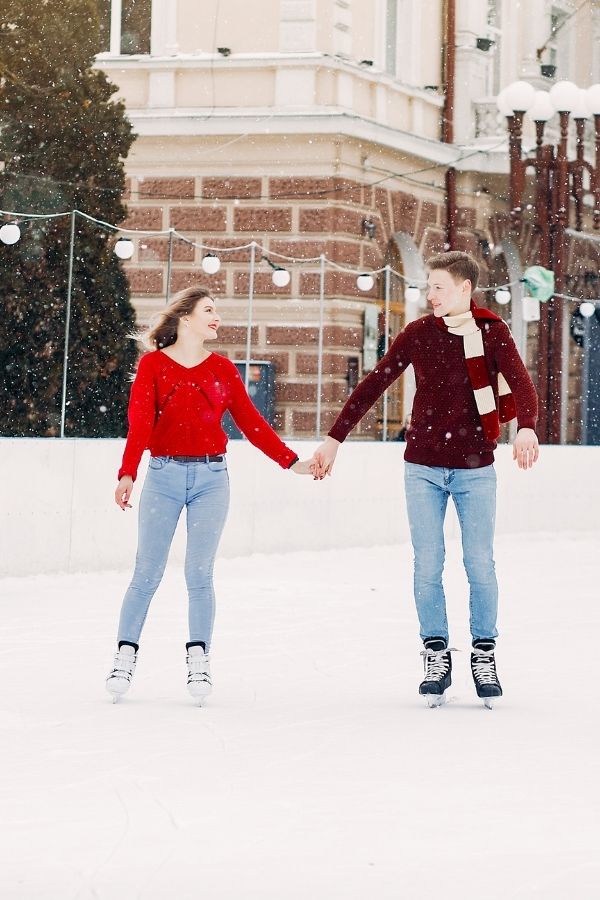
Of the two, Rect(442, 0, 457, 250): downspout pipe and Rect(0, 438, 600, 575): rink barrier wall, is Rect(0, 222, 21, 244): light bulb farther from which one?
Rect(442, 0, 457, 250): downspout pipe

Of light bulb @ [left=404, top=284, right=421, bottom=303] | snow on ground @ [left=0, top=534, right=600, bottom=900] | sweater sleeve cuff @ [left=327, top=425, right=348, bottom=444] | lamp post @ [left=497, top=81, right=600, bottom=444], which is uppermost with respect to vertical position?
lamp post @ [left=497, top=81, right=600, bottom=444]

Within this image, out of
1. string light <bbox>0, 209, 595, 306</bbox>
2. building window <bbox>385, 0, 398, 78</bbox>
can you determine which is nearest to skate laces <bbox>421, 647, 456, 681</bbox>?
string light <bbox>0, 209, 595, 306</bbox>

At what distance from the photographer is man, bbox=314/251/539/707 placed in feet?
22.9

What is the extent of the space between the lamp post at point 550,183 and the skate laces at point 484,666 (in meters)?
13.8

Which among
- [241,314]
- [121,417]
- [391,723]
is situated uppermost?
[241,314]

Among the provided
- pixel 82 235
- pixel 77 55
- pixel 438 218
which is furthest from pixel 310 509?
pixel 438 218

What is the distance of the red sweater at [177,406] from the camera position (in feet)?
22.7

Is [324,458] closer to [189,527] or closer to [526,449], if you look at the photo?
[189,527]

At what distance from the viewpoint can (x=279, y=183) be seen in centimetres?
2097

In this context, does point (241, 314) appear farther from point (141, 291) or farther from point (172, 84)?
point (172, 84)

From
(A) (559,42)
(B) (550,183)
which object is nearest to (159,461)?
(B) (550,183)

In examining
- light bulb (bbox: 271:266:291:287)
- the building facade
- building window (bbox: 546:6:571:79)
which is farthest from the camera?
building window (bbox: 546:6:571:79)

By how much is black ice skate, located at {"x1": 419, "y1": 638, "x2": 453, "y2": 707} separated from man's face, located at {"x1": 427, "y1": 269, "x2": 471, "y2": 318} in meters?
1.20

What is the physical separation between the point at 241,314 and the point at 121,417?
5005mm
